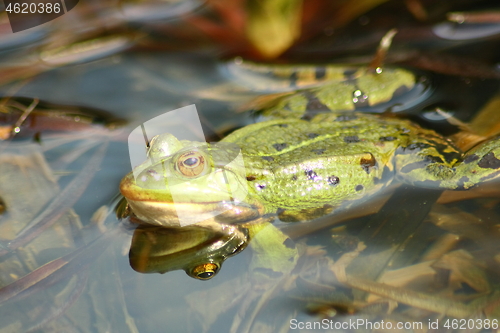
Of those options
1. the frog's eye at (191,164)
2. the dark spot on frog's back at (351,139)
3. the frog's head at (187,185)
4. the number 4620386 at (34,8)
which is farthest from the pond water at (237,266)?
the number 4620386 at (34,8)

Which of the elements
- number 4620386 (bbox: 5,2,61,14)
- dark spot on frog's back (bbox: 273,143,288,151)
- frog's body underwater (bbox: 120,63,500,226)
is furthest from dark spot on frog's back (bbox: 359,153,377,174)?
number 4620386 (bbox: 5,2,61,14)

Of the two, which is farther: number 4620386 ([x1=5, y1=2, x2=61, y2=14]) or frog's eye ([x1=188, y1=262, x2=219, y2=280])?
number 4620386 ([x1=5, y1=2, x2=61, y2=14])

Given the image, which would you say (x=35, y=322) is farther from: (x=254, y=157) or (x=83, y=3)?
(x=83, y=3)

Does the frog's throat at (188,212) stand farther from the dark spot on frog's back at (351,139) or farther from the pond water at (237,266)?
the dark spot on frog's back at (351,139)

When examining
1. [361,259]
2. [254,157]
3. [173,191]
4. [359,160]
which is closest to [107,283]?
[173,191]

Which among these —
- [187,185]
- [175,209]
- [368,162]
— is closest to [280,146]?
[368,162]

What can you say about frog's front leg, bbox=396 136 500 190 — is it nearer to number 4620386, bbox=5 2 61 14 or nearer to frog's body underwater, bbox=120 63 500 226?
frog's body underwater, bbox=120 63 500 226

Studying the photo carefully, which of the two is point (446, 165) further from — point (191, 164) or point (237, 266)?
point (191, 164)
